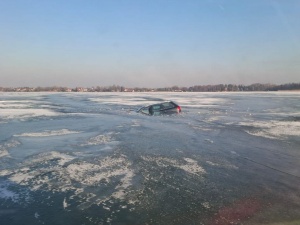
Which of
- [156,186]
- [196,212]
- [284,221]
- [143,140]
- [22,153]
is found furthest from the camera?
[143,140]

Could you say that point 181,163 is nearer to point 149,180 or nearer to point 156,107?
point 149,180

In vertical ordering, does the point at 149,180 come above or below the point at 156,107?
below

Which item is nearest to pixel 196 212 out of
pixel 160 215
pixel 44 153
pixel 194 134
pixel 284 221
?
pixel 160 215

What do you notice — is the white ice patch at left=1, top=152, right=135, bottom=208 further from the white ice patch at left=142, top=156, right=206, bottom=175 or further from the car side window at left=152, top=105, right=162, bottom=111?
the car side window at left=152, top=105, right=162, bottom=111

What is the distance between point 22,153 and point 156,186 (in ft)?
16.0

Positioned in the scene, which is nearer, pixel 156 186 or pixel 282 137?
pixel 156 186

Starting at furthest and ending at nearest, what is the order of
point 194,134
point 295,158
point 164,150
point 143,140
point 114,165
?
point 194,134 → point 143,140 → point 164,150 → point 295,158 → point 114,165

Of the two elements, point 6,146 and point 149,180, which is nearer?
point 149,180

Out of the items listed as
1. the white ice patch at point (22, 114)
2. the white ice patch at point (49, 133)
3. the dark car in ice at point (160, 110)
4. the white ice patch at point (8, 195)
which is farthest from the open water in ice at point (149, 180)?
the dark car in ice at point (160, 110)

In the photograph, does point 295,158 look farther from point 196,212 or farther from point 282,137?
point 196,212

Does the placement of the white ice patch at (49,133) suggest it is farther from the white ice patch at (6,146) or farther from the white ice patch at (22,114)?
the white ice patch at (22,114)

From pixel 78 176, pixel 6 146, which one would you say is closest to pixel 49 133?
pixel 6 146

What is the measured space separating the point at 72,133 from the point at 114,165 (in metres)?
5.57

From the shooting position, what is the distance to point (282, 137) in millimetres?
11750
